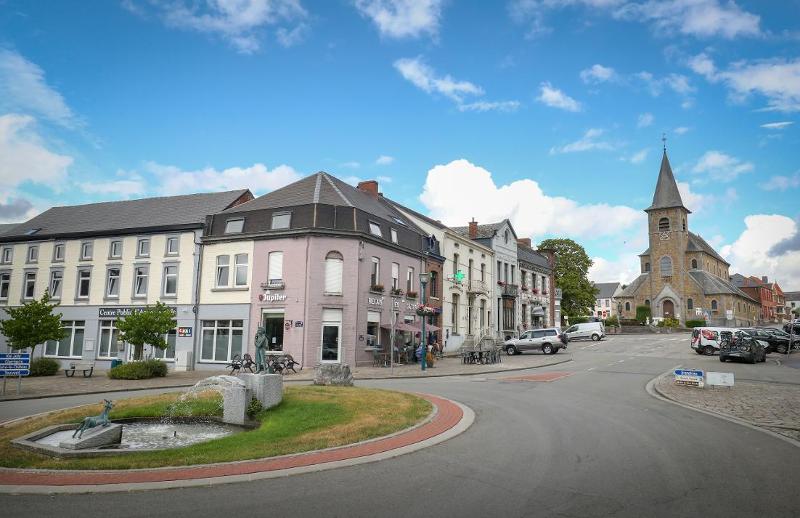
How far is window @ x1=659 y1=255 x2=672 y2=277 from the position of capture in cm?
8647

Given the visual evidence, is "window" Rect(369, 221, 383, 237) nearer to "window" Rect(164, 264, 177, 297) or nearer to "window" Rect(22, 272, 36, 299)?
"window" Rect(164, 264, 177, 297)

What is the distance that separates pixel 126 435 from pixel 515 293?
4122cm

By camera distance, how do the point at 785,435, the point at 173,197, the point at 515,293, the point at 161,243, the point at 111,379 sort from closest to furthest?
1. the point at 785,435
2. the point at 111,379
3. the point at 161,243
4. the point at 173,197
5. the point at 515,293

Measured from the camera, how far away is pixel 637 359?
31219mm

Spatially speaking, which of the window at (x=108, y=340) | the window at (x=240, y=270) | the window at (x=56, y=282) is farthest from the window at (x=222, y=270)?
the window at (x=56, y=282)

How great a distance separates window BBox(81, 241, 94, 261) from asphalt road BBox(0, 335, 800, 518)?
31946 millimetres

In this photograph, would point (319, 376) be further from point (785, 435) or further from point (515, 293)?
point (515, 293)

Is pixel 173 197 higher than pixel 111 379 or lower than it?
higher

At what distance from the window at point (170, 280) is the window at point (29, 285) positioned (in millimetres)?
11192

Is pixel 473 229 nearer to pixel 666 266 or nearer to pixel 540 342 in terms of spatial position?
pixel 540 342

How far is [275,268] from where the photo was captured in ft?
96.2

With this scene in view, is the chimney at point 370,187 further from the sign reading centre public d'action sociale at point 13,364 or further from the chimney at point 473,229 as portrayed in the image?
the sign reading centre public d'action sociale at point 13,364

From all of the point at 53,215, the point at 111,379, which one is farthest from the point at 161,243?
the point at 53,215

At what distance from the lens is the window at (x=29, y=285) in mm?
36125
